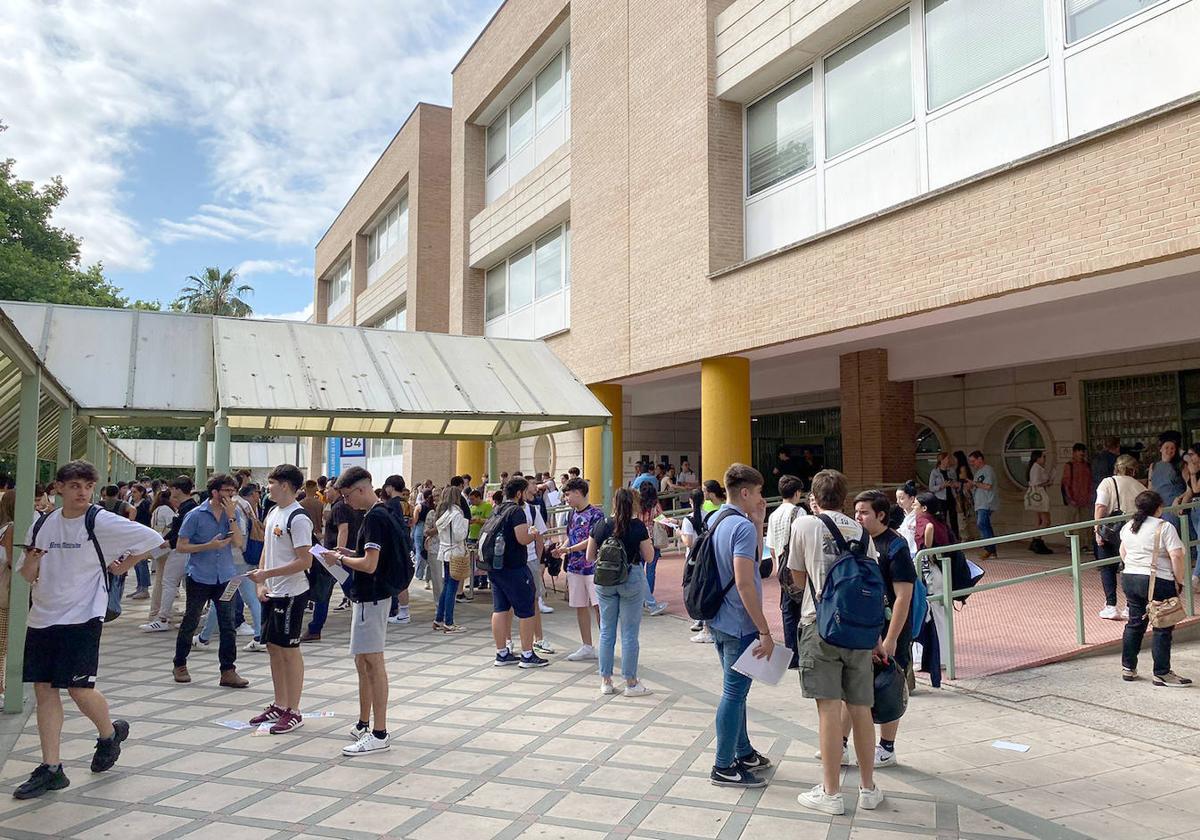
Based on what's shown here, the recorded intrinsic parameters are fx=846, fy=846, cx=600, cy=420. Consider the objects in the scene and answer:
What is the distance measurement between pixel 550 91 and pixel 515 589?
1695 centimetres

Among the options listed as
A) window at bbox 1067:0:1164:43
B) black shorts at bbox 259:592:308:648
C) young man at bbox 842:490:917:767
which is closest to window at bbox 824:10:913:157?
window at bbox 1067:0:1164:43

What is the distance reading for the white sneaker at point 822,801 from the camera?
429 centimetres

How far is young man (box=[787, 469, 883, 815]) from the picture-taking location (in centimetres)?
433

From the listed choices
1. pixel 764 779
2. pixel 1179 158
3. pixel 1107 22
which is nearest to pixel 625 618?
pixel 764 779

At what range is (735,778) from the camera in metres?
4.71

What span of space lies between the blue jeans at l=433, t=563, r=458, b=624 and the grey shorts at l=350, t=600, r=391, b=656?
14.6ft

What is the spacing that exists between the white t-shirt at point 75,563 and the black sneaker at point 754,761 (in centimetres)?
370

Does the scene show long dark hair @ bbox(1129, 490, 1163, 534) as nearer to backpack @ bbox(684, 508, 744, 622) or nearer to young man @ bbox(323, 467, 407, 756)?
backpack @ bbox(684, 508, 744, 622)

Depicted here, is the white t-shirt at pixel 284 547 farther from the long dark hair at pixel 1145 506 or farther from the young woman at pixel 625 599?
the long dark hair at pixel 1145 506

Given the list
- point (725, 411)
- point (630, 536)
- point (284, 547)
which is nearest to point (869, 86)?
point (725, 411)

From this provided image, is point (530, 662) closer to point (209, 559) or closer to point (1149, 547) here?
point (209, 559)

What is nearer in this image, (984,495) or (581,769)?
(581,769)

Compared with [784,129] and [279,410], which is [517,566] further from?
[784,129]

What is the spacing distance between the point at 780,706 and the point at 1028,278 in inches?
232
